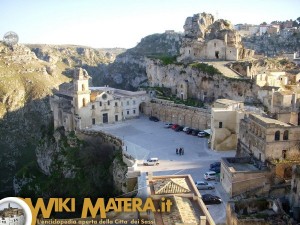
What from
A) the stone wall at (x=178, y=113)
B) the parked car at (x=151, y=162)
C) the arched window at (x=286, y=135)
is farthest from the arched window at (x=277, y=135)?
the stone wall at (x=178, y=113)

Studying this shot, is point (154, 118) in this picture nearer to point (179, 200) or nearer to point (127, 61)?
point (179, 200)

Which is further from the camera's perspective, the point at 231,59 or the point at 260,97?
the point at 231,59

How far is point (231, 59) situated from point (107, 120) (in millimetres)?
22849

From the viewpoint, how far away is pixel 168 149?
42.8 m

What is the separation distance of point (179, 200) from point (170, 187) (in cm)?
148

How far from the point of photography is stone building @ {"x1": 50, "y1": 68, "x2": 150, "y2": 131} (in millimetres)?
53094

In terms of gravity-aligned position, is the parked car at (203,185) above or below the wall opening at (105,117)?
below

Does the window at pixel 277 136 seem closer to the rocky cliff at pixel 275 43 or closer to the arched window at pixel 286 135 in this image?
the arched window at pixel 286 135

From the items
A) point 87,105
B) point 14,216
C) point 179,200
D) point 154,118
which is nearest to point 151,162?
point 179,200

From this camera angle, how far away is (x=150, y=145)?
1756 inches

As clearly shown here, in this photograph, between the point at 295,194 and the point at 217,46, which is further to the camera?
the point at 217,46

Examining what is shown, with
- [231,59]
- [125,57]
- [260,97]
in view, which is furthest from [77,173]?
[125,57]

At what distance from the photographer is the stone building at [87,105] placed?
5309 centimetres

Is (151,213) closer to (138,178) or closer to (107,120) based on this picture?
(138,178)
